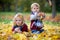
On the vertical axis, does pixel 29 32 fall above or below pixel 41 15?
below

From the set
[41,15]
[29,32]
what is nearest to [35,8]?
[41,15]

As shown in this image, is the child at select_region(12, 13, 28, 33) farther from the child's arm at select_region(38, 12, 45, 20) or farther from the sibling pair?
the child's arm at select_region(38, 12, 45, 20)

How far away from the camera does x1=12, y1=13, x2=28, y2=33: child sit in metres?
1.74

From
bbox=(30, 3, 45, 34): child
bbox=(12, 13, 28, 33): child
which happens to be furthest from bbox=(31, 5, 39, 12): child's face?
bbox=(12, 13, 28, 33): child

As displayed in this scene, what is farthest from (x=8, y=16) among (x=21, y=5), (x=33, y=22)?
(x=33, y=22)

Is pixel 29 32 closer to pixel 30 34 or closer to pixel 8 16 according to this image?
pixel 30 34

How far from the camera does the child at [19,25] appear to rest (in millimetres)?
1739

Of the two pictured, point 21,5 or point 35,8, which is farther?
point 21,5

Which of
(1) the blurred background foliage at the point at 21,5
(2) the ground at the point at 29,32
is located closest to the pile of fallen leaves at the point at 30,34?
(2) the ground at the point at 29,32

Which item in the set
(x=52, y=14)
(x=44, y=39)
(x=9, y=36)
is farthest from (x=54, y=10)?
(x=9, y=36)

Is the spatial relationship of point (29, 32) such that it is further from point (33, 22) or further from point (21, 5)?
point (21, 5)

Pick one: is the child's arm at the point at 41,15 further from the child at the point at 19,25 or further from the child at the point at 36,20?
the child at the point at 19,25

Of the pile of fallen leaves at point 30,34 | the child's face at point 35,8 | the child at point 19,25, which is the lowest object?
the pile of fallen leaves at point 30,34

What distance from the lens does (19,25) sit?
175cm
